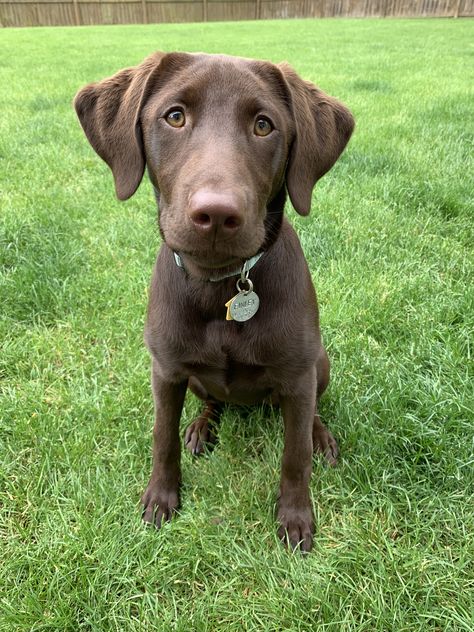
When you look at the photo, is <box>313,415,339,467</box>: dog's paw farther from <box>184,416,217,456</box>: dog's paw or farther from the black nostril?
the black nostril

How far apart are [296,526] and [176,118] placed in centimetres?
137

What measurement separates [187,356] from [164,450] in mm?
400

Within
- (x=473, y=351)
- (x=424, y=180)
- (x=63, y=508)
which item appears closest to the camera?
(x=63, y=508)

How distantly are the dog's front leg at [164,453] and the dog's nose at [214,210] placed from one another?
0.75 metres

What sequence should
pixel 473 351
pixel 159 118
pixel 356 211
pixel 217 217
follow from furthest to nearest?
pixel 356 211 < pixel 473 351 < pixel 159 118 < pixel 217 217

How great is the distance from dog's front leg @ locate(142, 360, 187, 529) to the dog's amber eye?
808 mm

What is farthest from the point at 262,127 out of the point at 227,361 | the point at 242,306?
the point at 227,361

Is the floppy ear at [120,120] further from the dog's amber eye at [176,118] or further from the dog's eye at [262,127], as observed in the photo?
the dog's eye at [262,127]

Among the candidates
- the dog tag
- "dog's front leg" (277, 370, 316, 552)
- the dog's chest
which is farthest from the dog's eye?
"dog's front leg" (277, 370, 316, 552)

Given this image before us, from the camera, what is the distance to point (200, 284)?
1.79 metres

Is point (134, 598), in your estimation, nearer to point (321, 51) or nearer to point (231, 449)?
point (231, 449)

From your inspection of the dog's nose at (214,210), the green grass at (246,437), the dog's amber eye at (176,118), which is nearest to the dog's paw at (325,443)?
the green grass at (246,437)

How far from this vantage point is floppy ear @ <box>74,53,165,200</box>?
1.71 m

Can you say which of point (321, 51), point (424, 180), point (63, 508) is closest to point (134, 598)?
point (63, 508)
